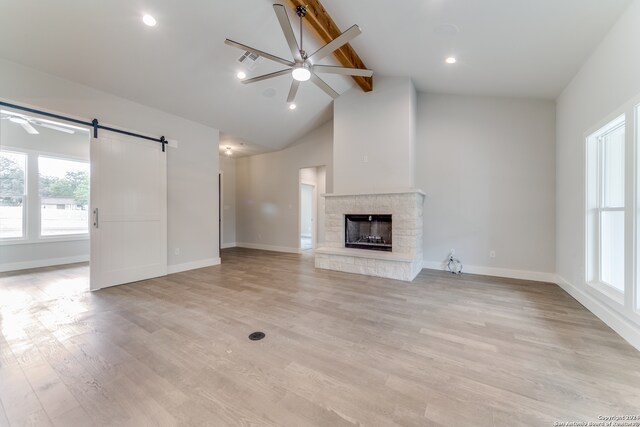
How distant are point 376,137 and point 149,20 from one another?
3.65 metres

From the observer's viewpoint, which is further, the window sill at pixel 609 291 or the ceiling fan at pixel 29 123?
the ceiling fan at pixel 29 123

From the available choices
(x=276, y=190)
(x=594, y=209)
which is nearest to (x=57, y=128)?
(x=276, y=190)

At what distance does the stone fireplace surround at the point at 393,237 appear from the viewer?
419 cm

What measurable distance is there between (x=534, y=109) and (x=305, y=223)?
8.55 meters

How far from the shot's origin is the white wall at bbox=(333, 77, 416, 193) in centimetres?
440

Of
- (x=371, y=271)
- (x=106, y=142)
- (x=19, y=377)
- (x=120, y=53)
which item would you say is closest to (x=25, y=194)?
(x=106, y=142)

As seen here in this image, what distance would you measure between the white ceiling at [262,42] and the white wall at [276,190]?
2.24 meters

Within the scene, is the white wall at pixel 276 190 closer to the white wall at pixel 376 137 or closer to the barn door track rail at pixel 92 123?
the white wall at pixel 376 137

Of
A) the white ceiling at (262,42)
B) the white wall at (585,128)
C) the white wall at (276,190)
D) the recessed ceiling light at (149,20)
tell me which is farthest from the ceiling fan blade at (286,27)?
the white wall at (276,190)

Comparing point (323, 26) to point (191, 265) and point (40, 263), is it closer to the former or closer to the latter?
point (191, 265)

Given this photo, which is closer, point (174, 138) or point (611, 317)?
point (611, 317)

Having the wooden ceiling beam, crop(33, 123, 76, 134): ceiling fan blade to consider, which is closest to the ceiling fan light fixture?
the wooden ceiling beam

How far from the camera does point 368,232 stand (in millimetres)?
4996

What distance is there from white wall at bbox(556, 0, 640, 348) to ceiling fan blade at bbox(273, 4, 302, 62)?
9.77 ft
